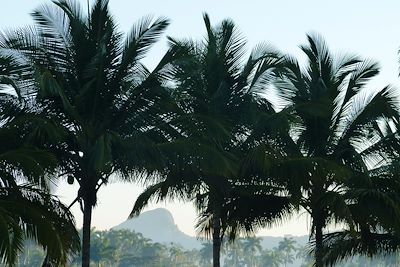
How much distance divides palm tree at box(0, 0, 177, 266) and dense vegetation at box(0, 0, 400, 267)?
37 mm

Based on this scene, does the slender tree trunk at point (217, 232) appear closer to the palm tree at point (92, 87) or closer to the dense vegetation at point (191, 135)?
the dense vegetation at point (191, 135)

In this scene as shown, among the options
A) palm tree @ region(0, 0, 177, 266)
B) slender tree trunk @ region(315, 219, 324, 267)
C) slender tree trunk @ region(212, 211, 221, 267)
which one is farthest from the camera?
slender tree trunk @ region(315, 219, 324, 267)

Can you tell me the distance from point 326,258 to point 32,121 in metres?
11.4

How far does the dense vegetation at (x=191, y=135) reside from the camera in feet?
60.7

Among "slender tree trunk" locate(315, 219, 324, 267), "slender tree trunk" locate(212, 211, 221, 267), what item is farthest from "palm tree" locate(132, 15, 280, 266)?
"slender tree trunk" locate(315, 219, 324, 267)

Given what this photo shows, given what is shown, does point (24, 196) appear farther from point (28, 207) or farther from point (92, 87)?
point (92, 87)

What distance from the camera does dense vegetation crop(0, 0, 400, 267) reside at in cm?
1852

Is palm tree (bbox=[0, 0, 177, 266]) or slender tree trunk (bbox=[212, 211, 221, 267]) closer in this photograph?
palm tree (bbox=[0, 0, 177, 266])

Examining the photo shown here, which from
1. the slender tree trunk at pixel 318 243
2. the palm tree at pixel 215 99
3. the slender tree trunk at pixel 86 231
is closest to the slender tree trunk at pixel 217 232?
the palm tree at pixel 215 99

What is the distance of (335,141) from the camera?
2491 cm

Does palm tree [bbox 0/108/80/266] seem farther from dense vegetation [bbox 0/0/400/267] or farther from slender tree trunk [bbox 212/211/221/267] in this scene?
slender tree trunk [bbox 212/211/221/267]

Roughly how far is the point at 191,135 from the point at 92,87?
2.97 meters

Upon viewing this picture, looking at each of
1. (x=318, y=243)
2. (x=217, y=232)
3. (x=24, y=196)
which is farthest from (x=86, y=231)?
(x=318, y=243)

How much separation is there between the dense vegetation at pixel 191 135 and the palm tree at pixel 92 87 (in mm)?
37
